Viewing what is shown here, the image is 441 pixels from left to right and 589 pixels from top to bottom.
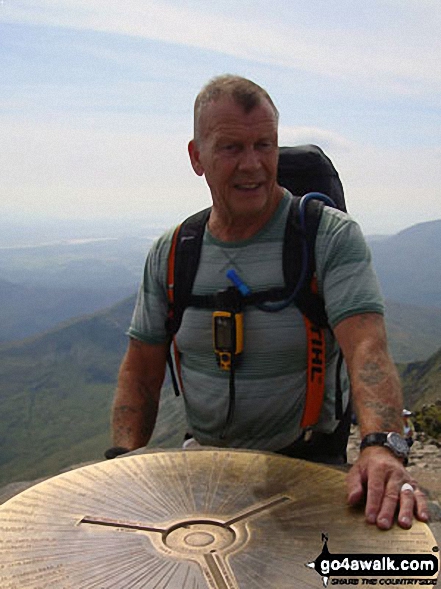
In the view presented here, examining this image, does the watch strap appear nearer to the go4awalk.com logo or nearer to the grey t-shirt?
the go4awalk.com logo

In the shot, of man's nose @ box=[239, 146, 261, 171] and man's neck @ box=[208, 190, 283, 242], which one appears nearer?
man's nose @ box=[239, 146, 261, 171]

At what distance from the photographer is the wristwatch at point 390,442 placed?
3.95m

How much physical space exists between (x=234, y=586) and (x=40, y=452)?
157198mm

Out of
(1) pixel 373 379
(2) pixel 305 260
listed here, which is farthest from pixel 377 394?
(2) pixel 305 260

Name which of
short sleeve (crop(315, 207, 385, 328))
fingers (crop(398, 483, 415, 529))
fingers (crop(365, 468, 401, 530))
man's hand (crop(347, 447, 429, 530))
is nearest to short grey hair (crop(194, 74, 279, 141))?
short sleeve (crop(315, 207, 385, 328))

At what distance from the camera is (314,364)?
4.99m

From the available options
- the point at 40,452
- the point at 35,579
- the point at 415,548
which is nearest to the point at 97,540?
the point at 35,579

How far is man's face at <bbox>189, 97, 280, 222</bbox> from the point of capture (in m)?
5.06

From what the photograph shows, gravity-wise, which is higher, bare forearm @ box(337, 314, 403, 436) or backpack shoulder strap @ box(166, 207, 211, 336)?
backpack shoulder strap @ box(166, 207, 211, 336)

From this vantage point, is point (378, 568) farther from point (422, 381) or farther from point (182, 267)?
point (422, 381)

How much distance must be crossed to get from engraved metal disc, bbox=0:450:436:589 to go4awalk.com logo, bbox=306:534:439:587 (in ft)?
0.15

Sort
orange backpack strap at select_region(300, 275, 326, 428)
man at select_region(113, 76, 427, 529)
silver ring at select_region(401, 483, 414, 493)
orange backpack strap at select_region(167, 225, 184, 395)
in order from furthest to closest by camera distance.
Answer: orange backpack strap at select_region(167, 225, 184, 395) < orange backpack strap at select_region(300, 275, 326, 428) < man at select_region(113, 76, 427, 529) < silver ring at select_region(401, 483, 414, 493)

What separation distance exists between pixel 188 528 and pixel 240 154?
281cm

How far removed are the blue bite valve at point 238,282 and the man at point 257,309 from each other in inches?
2.0
